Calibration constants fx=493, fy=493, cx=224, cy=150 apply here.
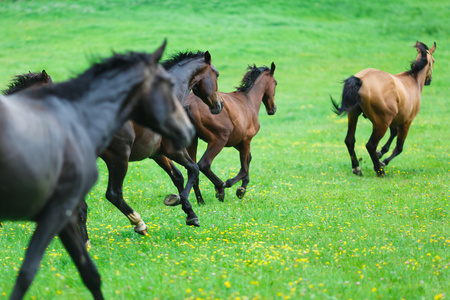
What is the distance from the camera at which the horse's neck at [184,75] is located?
7.89 metres

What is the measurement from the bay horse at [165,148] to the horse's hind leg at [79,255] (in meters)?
2.44

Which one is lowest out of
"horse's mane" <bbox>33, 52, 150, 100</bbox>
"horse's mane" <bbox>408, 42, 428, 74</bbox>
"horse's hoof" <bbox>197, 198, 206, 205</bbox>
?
"horse's hoof" <bbox>197, 198, 206, 205</bbox>

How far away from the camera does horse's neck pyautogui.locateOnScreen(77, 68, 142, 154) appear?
13.6 ft

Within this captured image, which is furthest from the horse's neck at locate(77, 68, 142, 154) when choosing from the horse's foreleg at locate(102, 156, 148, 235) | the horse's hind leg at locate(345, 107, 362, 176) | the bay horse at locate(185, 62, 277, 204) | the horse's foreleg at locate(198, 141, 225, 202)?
the horse's hind leg at locate(345, 107, 362, 176)

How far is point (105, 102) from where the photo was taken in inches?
165

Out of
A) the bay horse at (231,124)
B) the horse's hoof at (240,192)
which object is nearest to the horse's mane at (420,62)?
the bay horse at (231,124)

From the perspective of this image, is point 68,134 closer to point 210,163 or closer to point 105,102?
point 105,102

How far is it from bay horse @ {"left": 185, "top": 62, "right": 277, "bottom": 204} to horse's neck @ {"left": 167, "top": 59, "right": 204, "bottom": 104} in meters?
1.26

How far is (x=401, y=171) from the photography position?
1265 centimetres

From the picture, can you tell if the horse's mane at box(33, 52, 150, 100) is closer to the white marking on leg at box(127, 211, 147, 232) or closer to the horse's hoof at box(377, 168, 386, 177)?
the white marking on leg at box(127, 211, 147, 232)

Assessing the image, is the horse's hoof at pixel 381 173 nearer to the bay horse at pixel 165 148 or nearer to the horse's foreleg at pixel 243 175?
the horse's foreleg at pixel 243 175

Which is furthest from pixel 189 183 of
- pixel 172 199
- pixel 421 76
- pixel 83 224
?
pixel 421 76

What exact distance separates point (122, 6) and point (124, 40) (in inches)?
409

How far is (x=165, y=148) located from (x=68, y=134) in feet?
12.5
